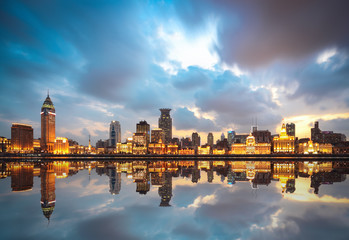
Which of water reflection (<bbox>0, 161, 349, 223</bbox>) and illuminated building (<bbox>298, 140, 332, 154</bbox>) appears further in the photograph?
illuminated building (<bbox>298, 140, 332, 154</bbox>)

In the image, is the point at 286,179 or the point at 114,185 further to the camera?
the point at 286,179

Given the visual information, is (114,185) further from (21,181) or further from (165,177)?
(21,181)

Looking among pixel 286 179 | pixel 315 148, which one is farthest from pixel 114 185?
pixel 315 148

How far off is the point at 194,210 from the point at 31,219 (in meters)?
11.4

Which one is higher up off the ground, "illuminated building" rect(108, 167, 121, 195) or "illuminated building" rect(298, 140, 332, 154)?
"illuminated building" rect(108, 167, 121, 195)

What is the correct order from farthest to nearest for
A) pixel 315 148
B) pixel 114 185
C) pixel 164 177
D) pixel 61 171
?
pixel 315 148, pixel 61 171, pixel 164 177, pixel 114 185

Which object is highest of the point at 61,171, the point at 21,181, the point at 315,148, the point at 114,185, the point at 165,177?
the point at 114,185

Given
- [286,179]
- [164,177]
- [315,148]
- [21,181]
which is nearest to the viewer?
[21,181]

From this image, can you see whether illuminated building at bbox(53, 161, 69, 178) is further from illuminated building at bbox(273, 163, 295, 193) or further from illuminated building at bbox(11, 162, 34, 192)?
illuminated building at bbox(273, 163, 295, 193)

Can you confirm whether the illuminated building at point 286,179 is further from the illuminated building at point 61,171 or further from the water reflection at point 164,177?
the illuminated building at point 61,171

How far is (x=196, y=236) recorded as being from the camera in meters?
12.1

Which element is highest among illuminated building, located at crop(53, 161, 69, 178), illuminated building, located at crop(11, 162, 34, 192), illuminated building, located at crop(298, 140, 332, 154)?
illuminated building, located at crop(11, 162, 34, 192)

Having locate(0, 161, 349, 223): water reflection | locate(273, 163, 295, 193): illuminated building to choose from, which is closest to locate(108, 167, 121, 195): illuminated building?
locate(0, 161, 349, 223): water reflection

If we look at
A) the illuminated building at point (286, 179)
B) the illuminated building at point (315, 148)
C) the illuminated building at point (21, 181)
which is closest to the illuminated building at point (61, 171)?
the illuminated building at point (21, 181)
